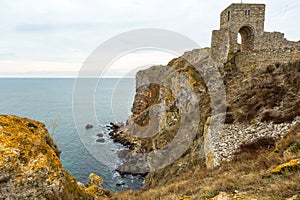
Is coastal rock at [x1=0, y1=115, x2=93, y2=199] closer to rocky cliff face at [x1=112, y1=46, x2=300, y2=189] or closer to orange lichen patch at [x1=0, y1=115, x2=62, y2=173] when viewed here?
orange lichen patch at [x1=0, y1=115, x2=62, y2=173]

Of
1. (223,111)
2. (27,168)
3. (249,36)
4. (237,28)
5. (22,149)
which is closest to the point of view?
(27,168)

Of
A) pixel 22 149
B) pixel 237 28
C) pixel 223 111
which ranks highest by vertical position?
pixel 237 28

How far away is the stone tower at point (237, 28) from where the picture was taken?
19.1 meters

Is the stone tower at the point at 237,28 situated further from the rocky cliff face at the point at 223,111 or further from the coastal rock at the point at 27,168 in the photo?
the coastal rock at the point at 27,168

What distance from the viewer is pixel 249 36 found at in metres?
20.7

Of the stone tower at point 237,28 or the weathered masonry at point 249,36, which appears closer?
the weathered masonry at point 249,36

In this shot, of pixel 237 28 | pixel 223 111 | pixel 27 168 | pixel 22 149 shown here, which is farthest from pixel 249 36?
pixel 27 168

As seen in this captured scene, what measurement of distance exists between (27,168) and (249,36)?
23.1m

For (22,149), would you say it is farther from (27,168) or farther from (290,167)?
(290,167)

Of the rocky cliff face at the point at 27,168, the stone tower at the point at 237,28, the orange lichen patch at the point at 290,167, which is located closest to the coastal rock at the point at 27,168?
the rocky cliff face at the point at 27,168

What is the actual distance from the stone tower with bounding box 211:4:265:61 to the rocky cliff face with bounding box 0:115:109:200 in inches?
768

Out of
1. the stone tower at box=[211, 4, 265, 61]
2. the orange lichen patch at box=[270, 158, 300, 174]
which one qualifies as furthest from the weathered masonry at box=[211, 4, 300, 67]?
the orange lichen patch at box=[270, 158, 300, 174]

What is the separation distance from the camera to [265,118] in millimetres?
11477

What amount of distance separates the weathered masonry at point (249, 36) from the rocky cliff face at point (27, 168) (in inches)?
771
